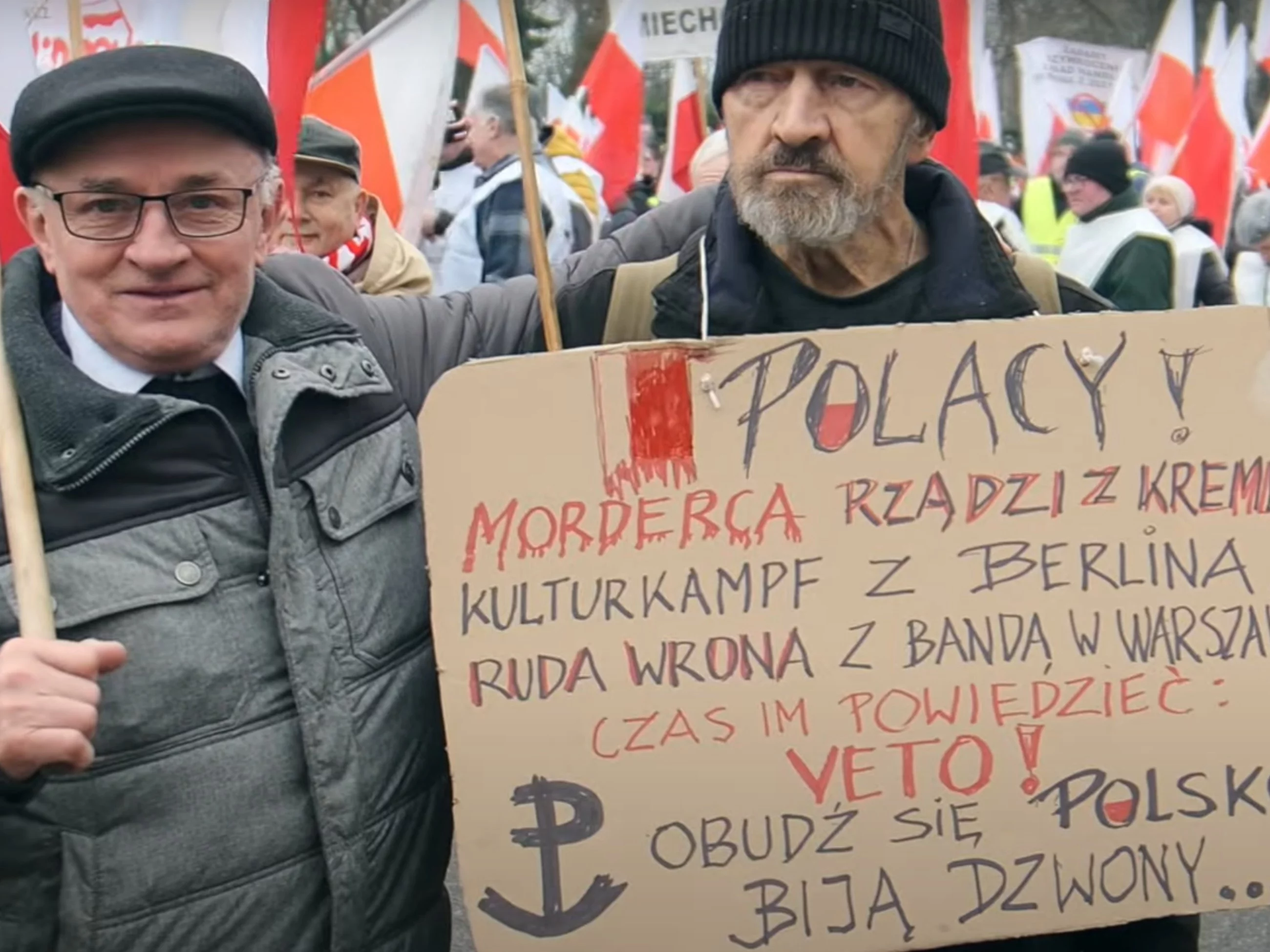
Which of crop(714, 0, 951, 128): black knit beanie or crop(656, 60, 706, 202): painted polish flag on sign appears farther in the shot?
crop(656, 60, 706, 202): painted polish flag on sign

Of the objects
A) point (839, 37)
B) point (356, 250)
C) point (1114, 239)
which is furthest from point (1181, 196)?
point (839, 37)

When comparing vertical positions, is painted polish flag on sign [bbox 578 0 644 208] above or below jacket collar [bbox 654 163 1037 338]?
above

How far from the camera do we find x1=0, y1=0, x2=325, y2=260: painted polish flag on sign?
2543 millimetres

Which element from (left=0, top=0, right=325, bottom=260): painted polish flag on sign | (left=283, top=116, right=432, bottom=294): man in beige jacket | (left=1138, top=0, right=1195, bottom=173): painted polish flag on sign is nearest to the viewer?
(left=0, top=0, right=325, bottom=260): painted polish flag on sign

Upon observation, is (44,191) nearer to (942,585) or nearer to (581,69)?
(942,585)

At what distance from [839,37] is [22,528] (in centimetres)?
109

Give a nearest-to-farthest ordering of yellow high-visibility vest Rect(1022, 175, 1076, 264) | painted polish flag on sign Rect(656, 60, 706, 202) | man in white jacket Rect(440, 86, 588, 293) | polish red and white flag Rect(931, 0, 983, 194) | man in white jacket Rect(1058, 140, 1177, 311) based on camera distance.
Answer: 1. polish red and white flag Rect(931, 0, 983, 194)
2. man in white jacket Rect(440, 86, 588, 293)
3. man in white jacket Rect(1058, 140, 1177, 311)
4. yellow high-visibility vest Rect(1022, 175, 1076, 264)
5. painted polish flag on sign Rect(656, 60, 706, 202)

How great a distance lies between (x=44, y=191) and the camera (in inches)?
63.2

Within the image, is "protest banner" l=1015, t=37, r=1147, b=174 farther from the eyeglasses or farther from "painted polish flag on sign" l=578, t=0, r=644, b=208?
the eyeglasses

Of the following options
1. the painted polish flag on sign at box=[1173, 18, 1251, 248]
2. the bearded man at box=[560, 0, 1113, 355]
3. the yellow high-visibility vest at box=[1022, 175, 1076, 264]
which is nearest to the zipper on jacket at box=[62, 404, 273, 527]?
the bearded man at box=[560, 0, 1113, 355]

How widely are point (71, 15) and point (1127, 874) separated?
153 cm

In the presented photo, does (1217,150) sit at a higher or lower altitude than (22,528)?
higher

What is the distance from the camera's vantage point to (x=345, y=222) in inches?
169

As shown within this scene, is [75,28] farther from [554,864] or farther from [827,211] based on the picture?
[554,864]
